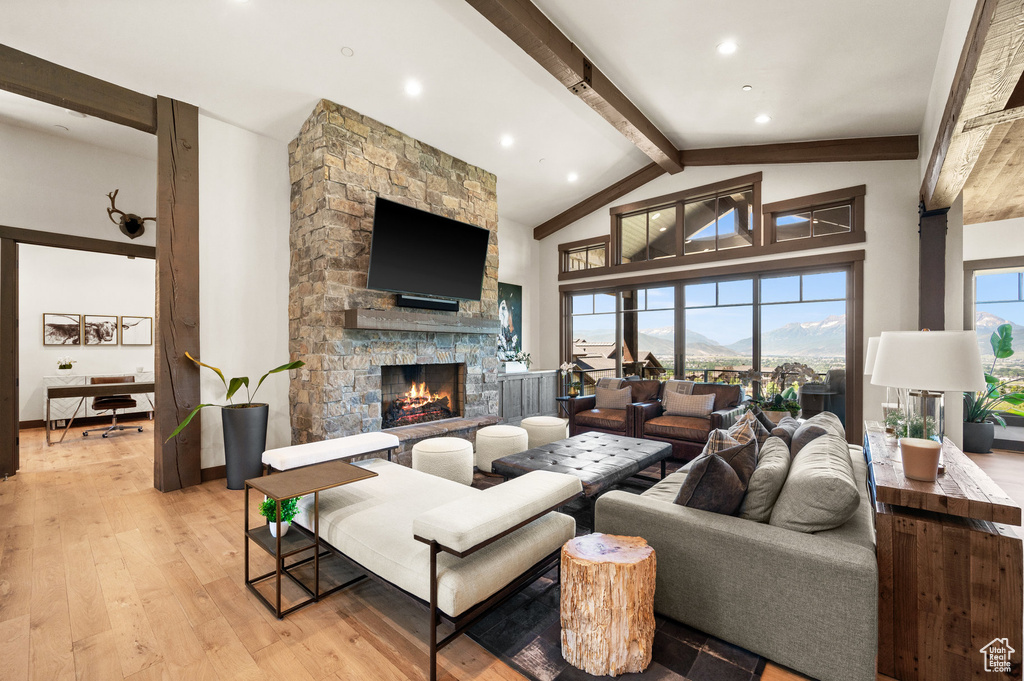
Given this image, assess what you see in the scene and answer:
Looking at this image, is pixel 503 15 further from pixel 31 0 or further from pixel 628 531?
pixel 628 531

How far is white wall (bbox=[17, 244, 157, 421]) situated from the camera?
6.29 m

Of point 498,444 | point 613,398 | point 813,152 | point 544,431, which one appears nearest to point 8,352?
point 498,444

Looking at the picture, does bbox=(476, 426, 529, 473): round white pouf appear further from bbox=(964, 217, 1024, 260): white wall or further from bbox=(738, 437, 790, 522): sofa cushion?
bbox=(964, 217, 1024, 260): white wall

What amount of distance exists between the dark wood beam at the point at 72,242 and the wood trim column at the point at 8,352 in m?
0.08

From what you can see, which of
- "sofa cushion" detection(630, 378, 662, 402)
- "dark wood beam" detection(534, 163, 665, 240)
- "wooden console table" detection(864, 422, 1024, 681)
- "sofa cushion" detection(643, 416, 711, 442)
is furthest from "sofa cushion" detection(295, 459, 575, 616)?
"dark wood beam" detection(534, 163, 665, 240)

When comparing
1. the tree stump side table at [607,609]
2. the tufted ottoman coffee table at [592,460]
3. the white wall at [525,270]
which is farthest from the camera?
the white wall at [525,270]

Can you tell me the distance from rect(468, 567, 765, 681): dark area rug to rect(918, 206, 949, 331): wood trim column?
435 centimetres

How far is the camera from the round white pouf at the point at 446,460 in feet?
11.3

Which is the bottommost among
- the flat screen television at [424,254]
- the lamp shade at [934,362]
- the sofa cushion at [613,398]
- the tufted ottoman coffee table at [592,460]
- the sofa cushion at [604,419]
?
the sofa cushion at [604,419]

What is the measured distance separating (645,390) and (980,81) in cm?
384

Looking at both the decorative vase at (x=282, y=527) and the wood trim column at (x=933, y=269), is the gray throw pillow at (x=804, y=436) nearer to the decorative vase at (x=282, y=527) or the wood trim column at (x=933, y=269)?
the decorative vase at (x=282, y=527)

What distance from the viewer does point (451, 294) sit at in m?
5.04

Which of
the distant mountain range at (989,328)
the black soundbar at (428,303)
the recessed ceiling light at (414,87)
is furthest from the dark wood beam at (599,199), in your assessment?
the distant mountain range at (989,328)

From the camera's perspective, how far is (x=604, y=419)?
16.4 feet
